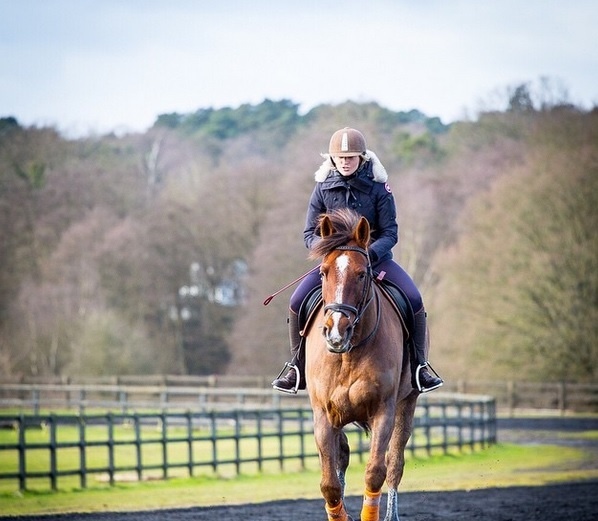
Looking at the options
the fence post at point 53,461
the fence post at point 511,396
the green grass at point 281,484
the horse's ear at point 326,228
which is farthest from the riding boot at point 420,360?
the fence post at point 511,396

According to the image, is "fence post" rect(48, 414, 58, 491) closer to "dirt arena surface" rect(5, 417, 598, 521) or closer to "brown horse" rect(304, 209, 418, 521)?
"dirt arena surface" rect(5, 417, 598, 521)

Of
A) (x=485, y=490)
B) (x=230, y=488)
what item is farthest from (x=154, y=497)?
(x=485, y=490)

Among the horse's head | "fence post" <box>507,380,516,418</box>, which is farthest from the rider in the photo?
"fence post" <box>507,380,516,418</box>

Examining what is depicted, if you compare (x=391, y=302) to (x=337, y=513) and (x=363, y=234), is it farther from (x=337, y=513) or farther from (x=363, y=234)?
(x=337, y=513)

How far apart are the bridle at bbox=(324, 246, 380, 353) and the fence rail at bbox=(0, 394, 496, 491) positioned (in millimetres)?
9818

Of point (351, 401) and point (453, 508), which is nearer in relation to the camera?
point (351, 401)

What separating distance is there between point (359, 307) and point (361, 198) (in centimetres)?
148

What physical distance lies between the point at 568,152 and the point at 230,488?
91.0ft

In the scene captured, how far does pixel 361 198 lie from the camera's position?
403 inches

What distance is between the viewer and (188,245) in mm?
56594

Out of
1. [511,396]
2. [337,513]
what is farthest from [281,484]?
[511,396]

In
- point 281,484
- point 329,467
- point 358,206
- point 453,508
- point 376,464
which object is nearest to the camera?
point 329,467

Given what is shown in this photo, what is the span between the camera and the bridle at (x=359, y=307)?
345 inches

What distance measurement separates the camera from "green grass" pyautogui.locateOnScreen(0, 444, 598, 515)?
16516 mm
